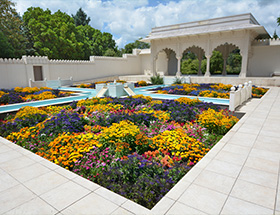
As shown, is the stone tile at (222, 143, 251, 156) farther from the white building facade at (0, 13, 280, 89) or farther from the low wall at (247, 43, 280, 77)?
the low wall at (247, 43, 280, 77)

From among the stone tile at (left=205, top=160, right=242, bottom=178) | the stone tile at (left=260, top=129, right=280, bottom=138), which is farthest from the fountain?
the stone tile at (left=205, top=160, right=242, bottom=178)

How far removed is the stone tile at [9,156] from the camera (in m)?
3.60

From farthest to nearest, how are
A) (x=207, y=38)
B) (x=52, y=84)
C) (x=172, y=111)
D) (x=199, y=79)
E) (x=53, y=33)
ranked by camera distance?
1. (x=53, y=33)
2. (x=207, y=38)
3. (x=199, y=79)
4. (x=52, y=84)
5. (x=172, y=111)

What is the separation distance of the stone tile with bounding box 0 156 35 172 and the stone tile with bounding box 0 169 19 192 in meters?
0.16

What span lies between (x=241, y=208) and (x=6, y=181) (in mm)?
3092

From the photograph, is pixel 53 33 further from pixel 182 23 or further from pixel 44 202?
pixel 44 202

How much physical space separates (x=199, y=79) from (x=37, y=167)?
15980 mm

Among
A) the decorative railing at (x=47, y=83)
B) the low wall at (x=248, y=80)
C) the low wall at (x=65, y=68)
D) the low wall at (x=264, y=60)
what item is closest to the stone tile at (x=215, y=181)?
the low wall at (x=248, y=80)

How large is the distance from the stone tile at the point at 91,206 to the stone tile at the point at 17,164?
153 centimetres

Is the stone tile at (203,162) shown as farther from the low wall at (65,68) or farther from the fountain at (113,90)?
the low wall at (65,68)

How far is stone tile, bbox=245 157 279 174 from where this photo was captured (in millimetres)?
3117

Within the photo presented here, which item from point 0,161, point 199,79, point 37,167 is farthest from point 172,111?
point 199,79

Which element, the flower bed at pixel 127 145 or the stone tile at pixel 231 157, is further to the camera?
the stone tile at pixel 231 157

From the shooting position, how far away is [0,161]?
3521 millimetres
